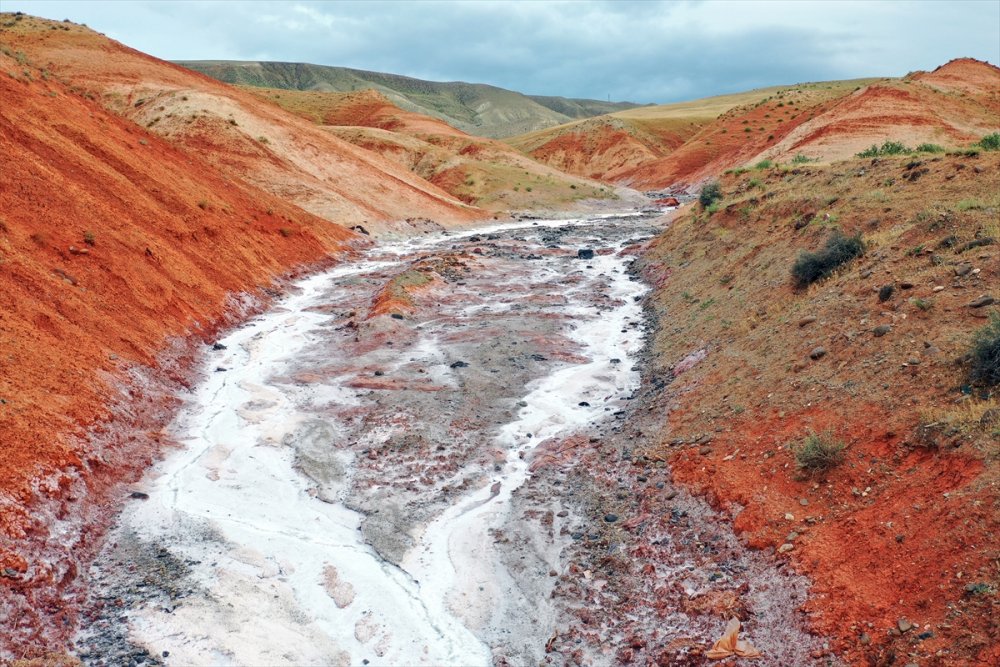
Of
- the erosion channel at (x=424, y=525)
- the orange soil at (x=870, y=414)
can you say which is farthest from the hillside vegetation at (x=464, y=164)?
the erosion channel at (x=424, y=525)

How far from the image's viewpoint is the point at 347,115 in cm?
8294

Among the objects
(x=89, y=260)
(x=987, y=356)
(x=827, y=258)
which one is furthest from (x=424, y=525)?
(x=89, y=260)

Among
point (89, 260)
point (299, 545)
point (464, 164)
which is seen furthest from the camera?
point (464, 164)

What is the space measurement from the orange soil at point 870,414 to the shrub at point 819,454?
0.13m

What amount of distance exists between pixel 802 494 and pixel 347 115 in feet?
273

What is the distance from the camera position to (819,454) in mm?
8547

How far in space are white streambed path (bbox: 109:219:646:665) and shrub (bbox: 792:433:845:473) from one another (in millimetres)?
4217

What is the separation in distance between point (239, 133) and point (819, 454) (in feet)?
130

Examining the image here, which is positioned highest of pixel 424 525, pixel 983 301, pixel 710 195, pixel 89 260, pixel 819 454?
pixel 710 195

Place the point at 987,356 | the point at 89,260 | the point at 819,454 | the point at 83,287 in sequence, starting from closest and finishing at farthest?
the point at 987,356
the point at 819,454
the point at 83,287
the point at 89,260

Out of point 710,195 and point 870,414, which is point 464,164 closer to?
point 710,195

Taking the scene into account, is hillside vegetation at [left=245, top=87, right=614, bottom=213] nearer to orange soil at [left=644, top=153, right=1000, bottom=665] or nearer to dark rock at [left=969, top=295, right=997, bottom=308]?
orange soil at [left=644, top=153, right=1000, bottom=665]

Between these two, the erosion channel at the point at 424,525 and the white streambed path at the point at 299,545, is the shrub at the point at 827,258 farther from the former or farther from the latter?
the white streambed path at the point at 299,545

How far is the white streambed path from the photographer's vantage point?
7789 millimetres
